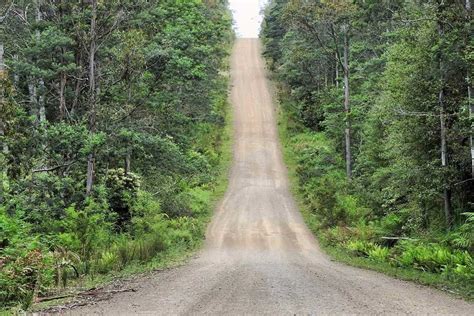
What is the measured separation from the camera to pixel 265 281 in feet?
37.9

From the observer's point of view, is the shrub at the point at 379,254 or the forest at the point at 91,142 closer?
the forest at the point at 91,142

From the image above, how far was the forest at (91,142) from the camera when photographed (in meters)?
13.4

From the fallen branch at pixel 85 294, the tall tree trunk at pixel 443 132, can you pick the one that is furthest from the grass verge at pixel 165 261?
the tall tree trunk at pixel 443 132

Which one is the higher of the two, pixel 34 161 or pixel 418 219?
pixel 34 161

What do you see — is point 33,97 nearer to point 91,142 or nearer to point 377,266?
point 91,142

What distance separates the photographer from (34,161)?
15516 mm

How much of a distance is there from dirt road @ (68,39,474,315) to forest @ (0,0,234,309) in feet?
5.87

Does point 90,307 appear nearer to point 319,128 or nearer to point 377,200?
point 377,200

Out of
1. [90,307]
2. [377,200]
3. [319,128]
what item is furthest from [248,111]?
[90,307]

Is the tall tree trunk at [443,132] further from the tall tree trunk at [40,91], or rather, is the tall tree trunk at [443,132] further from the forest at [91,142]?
the tall tree trunk at [40,91]

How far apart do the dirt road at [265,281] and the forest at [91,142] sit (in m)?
1.79

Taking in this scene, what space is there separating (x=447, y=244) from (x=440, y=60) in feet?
17.7

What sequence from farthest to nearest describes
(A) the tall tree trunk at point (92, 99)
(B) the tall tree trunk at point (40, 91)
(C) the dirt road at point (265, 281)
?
(B) the tall tree trunk at point (40, 91) → (A) the tall tree trunk at point (92, 99) → (C) the dirt road at point (265, 281)

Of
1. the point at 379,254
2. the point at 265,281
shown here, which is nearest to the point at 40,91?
the point at 265,281
